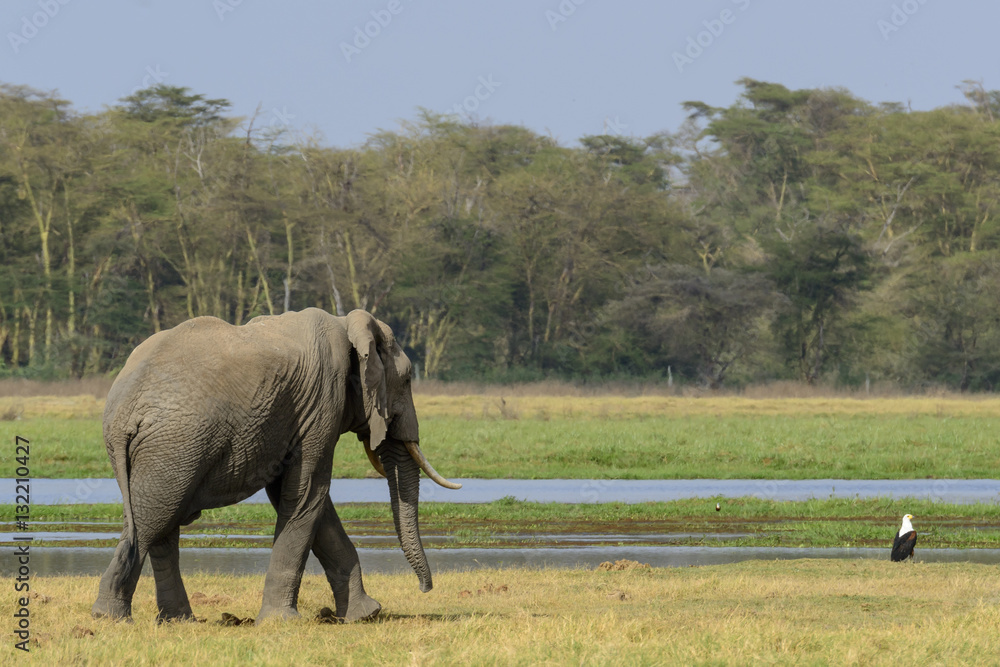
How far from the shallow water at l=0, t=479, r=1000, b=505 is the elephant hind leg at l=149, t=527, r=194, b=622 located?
10267 mm

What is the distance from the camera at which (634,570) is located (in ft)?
40.7

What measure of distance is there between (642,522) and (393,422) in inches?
326

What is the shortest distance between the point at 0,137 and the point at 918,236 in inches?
1606

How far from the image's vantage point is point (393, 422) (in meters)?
9.74

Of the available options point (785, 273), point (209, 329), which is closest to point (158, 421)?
point (209, 329)

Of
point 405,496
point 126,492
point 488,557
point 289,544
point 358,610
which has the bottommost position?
point 488,557

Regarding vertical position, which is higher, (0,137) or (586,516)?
(0,137)

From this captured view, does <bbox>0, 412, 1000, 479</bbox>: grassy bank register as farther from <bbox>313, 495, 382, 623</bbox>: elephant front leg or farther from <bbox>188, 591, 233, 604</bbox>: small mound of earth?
<bbox>313, 495, 382, 623</bbox>: elephant front leg

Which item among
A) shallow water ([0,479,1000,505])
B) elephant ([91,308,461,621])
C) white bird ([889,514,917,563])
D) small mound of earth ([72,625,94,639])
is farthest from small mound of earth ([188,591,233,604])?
shallow water ([0,479,1000,505])

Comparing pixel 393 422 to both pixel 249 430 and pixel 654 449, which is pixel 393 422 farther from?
pixel 654 449

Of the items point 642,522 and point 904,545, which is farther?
point 642,522

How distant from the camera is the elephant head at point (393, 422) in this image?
9.30m

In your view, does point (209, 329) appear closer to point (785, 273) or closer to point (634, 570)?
point (634, 570)

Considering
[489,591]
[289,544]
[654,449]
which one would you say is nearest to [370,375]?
[289,544]
